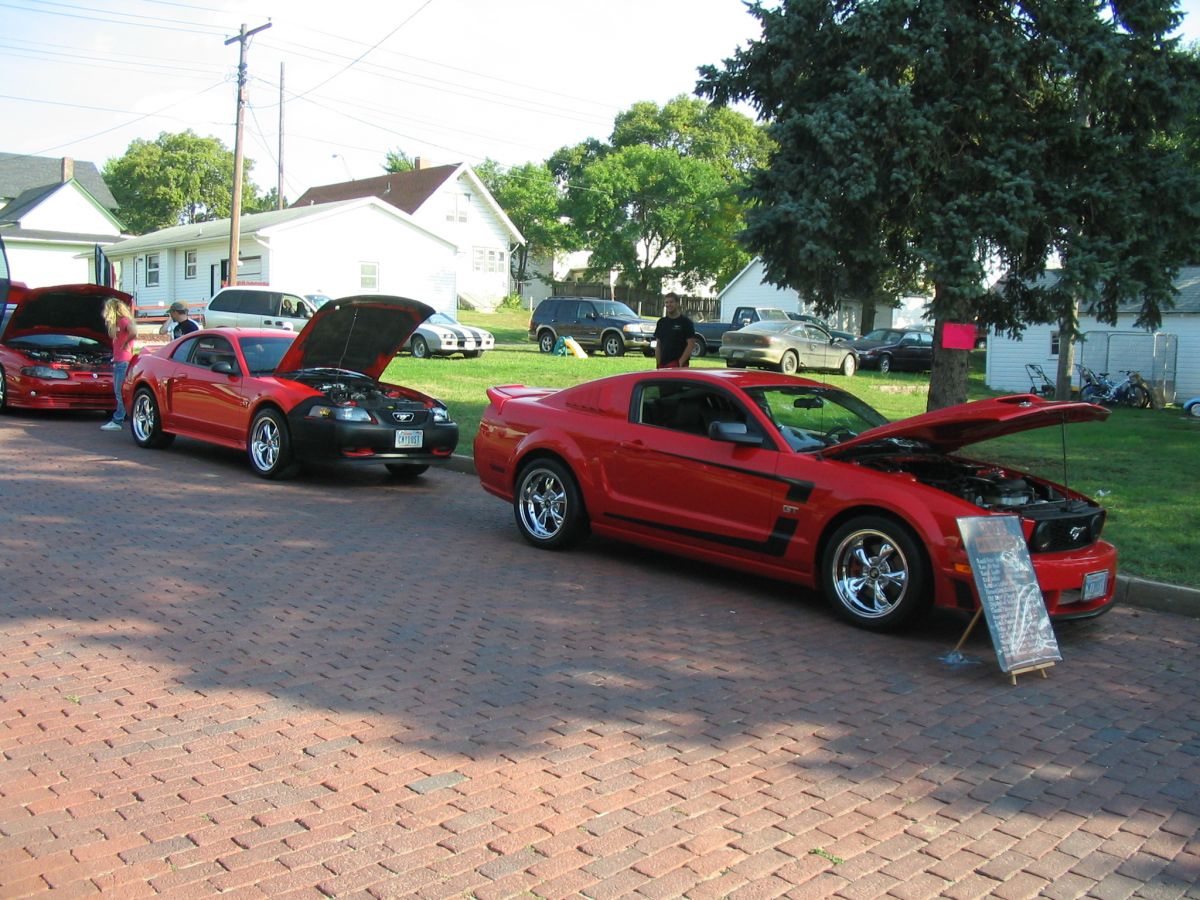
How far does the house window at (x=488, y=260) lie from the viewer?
189ft

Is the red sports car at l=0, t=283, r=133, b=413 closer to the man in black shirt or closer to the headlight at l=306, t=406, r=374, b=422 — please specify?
the headlight at l=306, t=406, r=374, b=422

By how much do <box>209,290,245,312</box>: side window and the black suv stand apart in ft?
29.5

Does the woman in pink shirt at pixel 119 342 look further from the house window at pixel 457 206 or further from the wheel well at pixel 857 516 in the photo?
the house window at pixel 457 206

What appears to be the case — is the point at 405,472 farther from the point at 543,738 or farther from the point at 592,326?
the point at 592,326

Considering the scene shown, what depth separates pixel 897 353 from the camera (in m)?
34.3

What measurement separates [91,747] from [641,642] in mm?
2923

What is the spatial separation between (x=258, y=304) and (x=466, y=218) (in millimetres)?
30459

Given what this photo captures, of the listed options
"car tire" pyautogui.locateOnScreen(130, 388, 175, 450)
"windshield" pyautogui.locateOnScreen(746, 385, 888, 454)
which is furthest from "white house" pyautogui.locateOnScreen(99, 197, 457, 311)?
"windshield" pyautogui.locateOnScreen(746, 385, 888, 454)

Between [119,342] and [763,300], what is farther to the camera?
[763,300]

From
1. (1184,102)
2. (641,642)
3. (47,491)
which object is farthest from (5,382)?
(1184,102)

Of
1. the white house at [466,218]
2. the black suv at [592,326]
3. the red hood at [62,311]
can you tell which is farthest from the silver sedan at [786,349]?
the white house at [466,218]

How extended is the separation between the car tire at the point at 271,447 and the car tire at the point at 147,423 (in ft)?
6.68

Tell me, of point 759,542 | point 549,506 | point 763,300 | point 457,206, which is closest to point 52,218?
point 457,206

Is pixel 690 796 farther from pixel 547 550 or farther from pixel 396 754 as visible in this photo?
pixel 547 550
